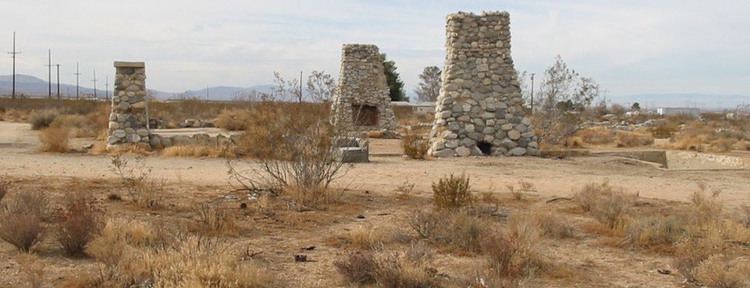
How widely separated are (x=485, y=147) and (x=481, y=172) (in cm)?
423

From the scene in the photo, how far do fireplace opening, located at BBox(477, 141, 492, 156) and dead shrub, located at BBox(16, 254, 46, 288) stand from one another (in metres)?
Answer: 14.8

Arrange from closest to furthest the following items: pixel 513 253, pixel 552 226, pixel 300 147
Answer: pixel 513 253 < pixel 552 226 < pixel 300 147

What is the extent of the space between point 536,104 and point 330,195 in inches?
704

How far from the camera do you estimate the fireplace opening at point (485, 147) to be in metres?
21.2

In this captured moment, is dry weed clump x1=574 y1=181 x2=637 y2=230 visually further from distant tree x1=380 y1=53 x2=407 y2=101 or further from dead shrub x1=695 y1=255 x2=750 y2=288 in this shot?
distant tree x1=380 y1=53 x2=407 y2=101

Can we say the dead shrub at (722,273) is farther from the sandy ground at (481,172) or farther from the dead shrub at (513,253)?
the sandy ground at (481,172)

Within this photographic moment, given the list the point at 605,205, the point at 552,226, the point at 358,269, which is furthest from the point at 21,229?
the point at 605,205

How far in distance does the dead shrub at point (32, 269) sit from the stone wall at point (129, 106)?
14.2 meters

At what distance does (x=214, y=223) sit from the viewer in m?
9.33

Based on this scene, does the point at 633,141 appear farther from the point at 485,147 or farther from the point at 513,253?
the point at 513,253

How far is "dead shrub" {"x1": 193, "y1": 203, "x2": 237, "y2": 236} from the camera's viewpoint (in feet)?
30.1

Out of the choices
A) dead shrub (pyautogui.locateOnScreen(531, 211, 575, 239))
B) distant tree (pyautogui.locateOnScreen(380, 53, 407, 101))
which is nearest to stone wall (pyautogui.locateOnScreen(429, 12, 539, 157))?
dead shrub (pyautogui.locateOnScreen(531, 211, 575, 239))

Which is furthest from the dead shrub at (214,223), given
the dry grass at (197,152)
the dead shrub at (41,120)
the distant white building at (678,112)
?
the distant white building at (678,112)

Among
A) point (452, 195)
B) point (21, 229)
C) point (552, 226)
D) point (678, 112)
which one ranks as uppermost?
point (678, 112)
